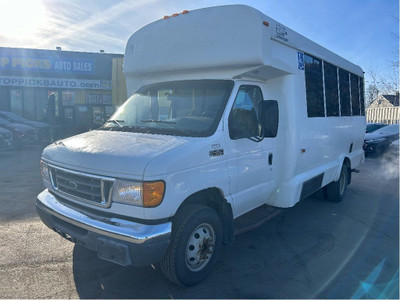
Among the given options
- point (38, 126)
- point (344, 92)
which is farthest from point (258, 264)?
point (38, 126)

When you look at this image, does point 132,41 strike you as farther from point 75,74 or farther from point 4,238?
point 75,74

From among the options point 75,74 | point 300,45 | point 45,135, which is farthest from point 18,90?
point 300,45

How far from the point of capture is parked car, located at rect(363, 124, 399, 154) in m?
14.4

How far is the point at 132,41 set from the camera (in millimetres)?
5090

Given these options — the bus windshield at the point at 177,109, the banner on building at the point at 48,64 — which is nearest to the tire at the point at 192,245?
the bus windshield at the point at 177,109

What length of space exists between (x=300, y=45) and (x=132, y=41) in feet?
8.49

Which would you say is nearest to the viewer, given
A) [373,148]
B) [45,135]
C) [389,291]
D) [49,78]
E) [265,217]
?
[389,291]

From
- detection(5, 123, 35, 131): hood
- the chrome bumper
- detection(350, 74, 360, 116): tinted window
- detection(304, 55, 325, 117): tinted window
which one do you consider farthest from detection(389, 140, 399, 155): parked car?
detection(5, 123, 35, 131): hood

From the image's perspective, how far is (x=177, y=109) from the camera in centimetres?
399

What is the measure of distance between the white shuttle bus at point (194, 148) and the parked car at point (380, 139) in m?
10.3

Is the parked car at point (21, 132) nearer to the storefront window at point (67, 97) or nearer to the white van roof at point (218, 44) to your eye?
the storefront window at point (67, 97)

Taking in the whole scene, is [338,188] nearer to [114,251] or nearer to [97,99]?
[114,251]

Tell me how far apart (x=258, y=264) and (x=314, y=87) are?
301cm

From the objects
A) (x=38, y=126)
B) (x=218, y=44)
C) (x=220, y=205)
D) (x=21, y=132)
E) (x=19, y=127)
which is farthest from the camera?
(x=38, y=126)
